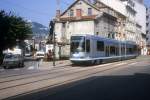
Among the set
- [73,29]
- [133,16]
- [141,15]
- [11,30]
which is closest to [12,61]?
[11,30]

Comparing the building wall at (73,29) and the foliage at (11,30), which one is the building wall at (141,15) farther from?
the foliage at (11,30)

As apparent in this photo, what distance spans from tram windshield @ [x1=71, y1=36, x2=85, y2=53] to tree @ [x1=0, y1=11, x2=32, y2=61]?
55.7 ft

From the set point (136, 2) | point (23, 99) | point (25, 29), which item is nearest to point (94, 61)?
point (25, 29)

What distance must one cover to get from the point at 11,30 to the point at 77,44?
64.7ft

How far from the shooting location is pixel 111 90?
15031 mm

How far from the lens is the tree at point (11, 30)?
5025cm

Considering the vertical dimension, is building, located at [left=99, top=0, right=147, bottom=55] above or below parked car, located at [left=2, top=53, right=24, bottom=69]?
above

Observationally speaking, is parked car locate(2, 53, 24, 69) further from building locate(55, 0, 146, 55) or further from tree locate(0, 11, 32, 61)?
building locate(55, 0, 146, 55)

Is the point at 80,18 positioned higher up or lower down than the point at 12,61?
higher up

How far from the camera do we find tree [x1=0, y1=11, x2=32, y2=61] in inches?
1978

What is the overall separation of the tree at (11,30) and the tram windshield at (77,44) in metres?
17.0

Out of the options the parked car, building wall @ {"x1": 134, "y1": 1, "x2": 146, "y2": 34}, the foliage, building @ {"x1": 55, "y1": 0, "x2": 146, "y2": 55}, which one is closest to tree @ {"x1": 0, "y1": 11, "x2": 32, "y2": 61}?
the foliage

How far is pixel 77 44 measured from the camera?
35.5 metres

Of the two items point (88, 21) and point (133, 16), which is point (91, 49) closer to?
point (88, 21)
